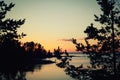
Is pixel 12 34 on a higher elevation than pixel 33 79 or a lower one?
higher

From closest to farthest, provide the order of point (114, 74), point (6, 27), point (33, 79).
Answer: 1. point (114, 74)
2. point (6, 27)
3. point (33, 79)

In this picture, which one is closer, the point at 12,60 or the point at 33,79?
the point at 12,60

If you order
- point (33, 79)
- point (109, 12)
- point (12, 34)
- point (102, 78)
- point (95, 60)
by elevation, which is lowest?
point (33, 79)

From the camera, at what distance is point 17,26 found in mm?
14711

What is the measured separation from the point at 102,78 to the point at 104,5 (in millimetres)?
4507

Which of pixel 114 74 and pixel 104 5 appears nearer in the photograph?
pixel 114 74

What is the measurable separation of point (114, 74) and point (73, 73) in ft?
7.59

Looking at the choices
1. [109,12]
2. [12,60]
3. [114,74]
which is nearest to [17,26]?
[12,60]

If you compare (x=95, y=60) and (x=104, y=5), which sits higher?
(x=104, y=5)

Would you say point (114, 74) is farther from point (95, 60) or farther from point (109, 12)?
point (109, 12)

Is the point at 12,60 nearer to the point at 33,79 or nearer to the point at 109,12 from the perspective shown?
the point at 109,12

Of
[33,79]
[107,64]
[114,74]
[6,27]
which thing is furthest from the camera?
[33,79]

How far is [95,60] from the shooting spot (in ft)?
43.4

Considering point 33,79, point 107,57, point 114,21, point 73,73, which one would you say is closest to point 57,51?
point 73,73
